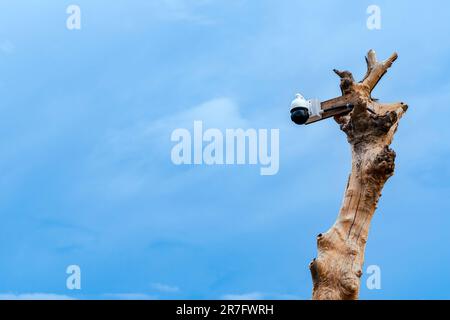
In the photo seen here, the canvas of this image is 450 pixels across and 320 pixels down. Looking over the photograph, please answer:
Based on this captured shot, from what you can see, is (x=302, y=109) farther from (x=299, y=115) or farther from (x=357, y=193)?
(x=357, y=193)

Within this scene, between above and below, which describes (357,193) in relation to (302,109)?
below

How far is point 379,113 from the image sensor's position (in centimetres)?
1047

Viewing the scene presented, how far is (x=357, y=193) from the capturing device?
32.8 feet

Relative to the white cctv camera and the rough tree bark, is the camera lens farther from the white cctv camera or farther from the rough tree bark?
the rough tree bark

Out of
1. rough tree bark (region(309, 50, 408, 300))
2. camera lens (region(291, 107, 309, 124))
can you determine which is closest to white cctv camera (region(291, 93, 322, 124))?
camera lens (region(291, 107, 309, 124))

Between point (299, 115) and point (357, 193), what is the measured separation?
4.73 ft

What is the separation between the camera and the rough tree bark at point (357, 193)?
9.47 m

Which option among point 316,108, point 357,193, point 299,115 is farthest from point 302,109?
point 357,193

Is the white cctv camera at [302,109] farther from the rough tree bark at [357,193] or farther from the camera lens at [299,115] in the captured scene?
the rough tree bark at [357,193]

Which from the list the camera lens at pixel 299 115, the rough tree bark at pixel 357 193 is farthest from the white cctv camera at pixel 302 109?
the rough tree bark at pixel 357 193

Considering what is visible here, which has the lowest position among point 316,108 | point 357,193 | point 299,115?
point 357,193

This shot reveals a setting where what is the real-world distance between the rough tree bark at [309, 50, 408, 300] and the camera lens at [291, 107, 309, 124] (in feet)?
2.35
